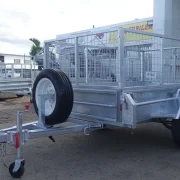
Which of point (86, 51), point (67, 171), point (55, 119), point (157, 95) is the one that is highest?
point (86, 51)

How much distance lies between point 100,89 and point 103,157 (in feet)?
3.64

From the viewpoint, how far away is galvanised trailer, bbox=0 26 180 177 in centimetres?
398

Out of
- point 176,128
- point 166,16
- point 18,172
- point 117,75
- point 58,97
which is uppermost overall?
point 166,16

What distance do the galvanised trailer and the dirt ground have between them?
43 centimetres

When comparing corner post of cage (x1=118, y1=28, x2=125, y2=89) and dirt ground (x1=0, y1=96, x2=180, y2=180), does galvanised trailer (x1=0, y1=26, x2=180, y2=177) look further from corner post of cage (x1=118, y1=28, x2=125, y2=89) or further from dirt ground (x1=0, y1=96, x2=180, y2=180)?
dirt ground (x1=0, y1=96, x2=180, y2=180)

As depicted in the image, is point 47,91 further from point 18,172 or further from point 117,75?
point 18,172

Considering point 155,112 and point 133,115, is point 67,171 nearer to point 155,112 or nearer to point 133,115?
point 133,115

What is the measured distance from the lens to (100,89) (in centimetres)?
446

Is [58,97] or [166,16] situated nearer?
[58,97]

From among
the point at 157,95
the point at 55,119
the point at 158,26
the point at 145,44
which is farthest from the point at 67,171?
the point at 158,26

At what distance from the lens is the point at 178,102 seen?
484cm

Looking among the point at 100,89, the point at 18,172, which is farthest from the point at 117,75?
the point at 18,172

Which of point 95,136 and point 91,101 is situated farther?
point 95,136

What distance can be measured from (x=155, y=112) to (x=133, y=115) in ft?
2.73
